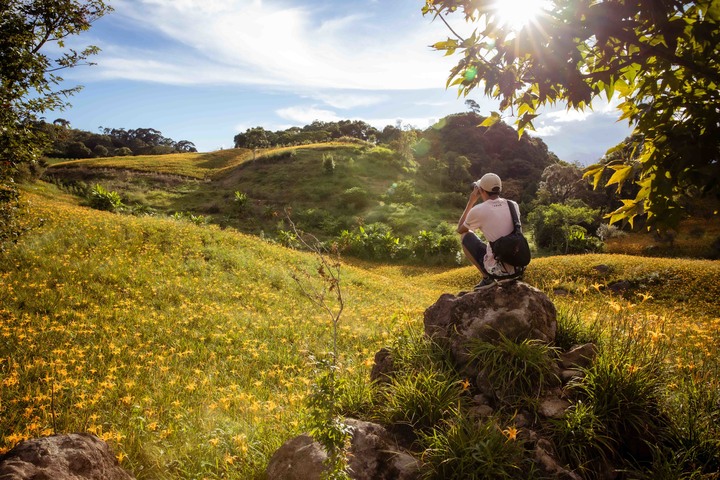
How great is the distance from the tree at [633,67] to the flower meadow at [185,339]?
195 cm

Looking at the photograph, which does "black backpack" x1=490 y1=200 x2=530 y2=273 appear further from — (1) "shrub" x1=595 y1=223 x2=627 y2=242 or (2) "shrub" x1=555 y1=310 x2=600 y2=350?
(1) "shrub" x1=595 y1=223 x2=627 y2=242

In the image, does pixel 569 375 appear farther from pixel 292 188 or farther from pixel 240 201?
pixel 292 188

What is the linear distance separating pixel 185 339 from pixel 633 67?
7792mm

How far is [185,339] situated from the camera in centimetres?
731

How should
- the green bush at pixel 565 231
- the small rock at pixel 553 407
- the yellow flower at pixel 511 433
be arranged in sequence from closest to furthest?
the yellow flower at pixel 511 433, the small rock at pixel 553 407, the green bush at pixel 565 231

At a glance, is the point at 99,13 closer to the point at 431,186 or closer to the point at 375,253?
the point at 375,253

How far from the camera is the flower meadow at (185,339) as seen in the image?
161 inches

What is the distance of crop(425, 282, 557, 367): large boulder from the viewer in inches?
170

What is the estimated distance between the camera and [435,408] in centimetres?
378

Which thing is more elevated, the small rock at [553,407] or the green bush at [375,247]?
the small rock at [553,407]

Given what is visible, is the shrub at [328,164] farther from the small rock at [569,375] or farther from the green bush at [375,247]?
the small rock at [569,375]

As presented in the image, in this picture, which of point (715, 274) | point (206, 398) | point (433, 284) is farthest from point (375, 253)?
point (206, 398)

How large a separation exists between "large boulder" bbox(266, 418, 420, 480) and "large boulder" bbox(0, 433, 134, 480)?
132 cm

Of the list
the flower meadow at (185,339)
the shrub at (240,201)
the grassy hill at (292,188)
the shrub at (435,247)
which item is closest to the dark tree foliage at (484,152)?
the grassy hill at (292,188)
